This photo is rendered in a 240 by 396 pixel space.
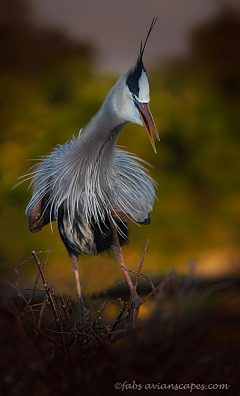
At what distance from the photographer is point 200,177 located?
6.04 feet

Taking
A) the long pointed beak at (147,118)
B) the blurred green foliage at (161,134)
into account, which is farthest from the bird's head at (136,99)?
the blurred green foliage at (161,134)

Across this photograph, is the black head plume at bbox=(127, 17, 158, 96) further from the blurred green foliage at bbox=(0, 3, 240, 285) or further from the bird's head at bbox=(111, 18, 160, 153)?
the blurred green foliage at bbox=(0, 3, 240, 285)

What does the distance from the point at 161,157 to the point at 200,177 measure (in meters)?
0.25

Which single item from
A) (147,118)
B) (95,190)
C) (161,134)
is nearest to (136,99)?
(147,118)

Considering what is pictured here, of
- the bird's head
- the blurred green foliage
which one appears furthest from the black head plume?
the blurred green foliage

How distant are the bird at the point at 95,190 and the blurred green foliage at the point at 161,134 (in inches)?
21.1

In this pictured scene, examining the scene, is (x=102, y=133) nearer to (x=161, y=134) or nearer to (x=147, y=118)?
(x=147, y=118)

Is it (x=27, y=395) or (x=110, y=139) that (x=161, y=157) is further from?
(x=27, y=395)

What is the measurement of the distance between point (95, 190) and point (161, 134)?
37.4 inches

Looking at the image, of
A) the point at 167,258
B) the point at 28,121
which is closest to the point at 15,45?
the point at 28,121

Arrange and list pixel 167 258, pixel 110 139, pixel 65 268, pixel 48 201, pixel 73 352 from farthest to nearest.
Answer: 1. pixel 167 258
2. pixel 65 268
3. pixel 48 201
4. pixel 110 139
5. pixel 73 352

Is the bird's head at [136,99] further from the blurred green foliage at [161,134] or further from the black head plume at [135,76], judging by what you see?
the blurred green foliage at [161,134]

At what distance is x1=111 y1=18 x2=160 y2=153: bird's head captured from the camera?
77 cm

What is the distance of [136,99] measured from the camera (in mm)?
776
